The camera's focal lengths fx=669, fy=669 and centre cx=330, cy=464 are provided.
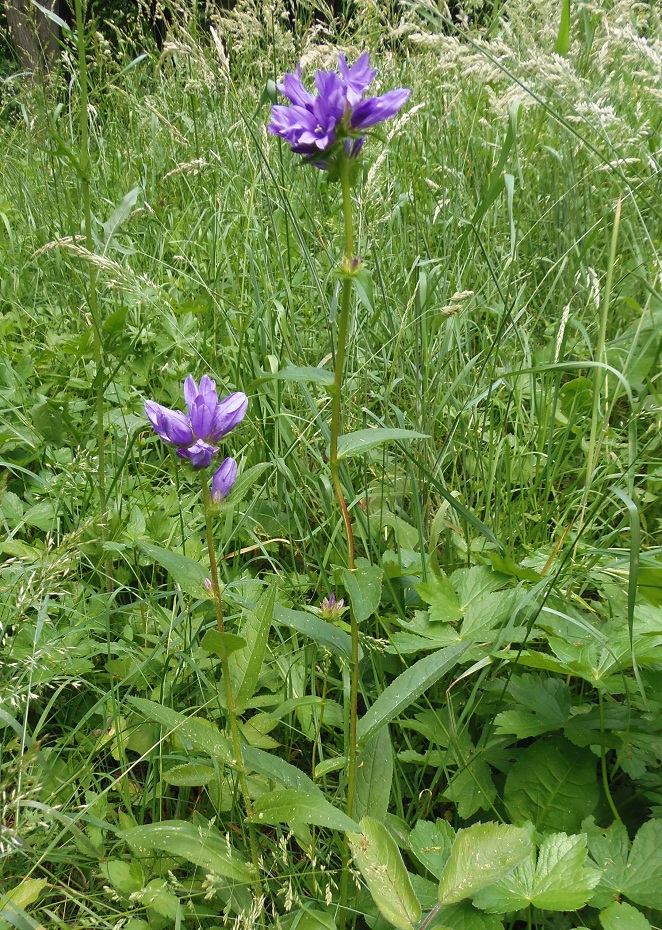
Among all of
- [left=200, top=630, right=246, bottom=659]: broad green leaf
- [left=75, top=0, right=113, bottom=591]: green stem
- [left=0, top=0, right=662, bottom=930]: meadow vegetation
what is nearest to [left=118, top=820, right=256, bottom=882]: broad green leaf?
[left=0, top=0, right=662, bottom=930]: meadow vegetation

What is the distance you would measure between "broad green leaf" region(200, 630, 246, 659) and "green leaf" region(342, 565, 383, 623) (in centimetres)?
15

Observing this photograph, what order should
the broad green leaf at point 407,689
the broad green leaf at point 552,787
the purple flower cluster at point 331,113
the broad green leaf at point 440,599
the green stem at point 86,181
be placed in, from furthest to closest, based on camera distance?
the green stem at point 86,181 → the broad green leaf at point 440,599 → the broad green leaf at point 552,787 → the broad green leaf at point 407,689 → the purple flower cluster at point 331,113

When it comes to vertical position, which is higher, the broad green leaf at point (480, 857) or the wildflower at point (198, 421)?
the wildflower at point (198, 421)

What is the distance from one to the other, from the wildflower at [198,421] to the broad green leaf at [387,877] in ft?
1.68

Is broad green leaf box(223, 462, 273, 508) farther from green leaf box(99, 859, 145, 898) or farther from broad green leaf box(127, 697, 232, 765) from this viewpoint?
green leaf box(99, 859, 145, 898)

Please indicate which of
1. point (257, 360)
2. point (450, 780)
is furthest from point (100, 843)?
point (257, 360)

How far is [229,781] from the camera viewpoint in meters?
1.05

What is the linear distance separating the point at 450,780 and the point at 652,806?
0.30 meters

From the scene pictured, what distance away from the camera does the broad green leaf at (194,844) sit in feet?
2.80

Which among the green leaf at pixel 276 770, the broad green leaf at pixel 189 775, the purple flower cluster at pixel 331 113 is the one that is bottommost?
the broad green leaf at pixel 189 775

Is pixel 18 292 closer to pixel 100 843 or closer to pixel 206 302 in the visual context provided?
pixel 206 302

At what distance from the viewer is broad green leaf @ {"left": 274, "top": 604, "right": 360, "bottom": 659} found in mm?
932

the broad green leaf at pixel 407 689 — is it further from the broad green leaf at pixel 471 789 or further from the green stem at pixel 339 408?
the broad green leaf at pixel 471 789

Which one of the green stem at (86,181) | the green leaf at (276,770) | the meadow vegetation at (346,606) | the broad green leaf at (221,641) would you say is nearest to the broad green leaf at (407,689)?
the meadow vegetation at (346,606)
